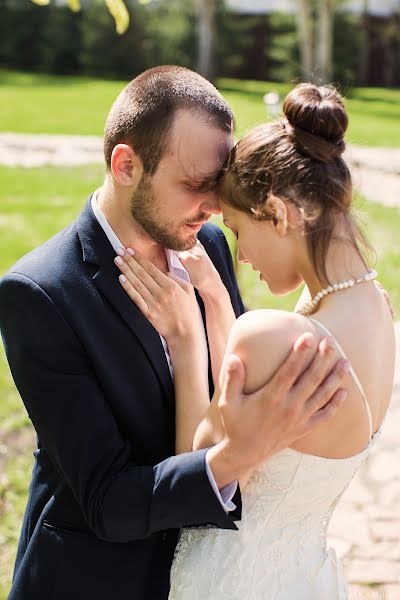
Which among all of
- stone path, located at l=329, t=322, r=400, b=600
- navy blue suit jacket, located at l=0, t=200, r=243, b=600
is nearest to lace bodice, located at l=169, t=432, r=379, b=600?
navy blue suit jacket, located at l=0, t=200, r=243, b=600

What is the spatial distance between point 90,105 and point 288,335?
18.0 meters

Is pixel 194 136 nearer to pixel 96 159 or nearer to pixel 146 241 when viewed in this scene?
pixel 146 241

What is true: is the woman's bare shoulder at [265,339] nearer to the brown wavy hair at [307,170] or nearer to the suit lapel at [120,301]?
the brown wavy hair at [307,170]

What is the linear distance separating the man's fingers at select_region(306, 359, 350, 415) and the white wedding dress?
0.29 metres

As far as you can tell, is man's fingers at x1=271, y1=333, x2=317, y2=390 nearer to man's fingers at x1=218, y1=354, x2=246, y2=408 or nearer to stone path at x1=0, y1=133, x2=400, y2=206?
man's fingers at x1=218, y1=354, x2=246, y2=408

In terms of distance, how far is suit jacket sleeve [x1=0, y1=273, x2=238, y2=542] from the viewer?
2.00 metres

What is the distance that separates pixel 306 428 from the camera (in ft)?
6.30

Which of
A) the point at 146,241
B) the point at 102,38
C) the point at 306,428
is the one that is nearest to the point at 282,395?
the point at 306,428

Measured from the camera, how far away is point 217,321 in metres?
2.50

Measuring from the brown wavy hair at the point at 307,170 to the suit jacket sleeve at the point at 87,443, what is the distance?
59 centimetres

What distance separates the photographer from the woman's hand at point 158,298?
225cm

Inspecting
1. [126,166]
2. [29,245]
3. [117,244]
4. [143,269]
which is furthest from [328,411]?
[29,245]

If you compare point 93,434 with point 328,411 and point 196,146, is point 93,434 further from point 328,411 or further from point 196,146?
point 196,146

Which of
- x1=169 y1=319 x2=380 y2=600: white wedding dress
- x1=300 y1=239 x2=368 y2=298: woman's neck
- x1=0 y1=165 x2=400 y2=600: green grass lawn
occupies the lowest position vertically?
x1=0 y1=165 x2=400 y2=600: green grass lawn
